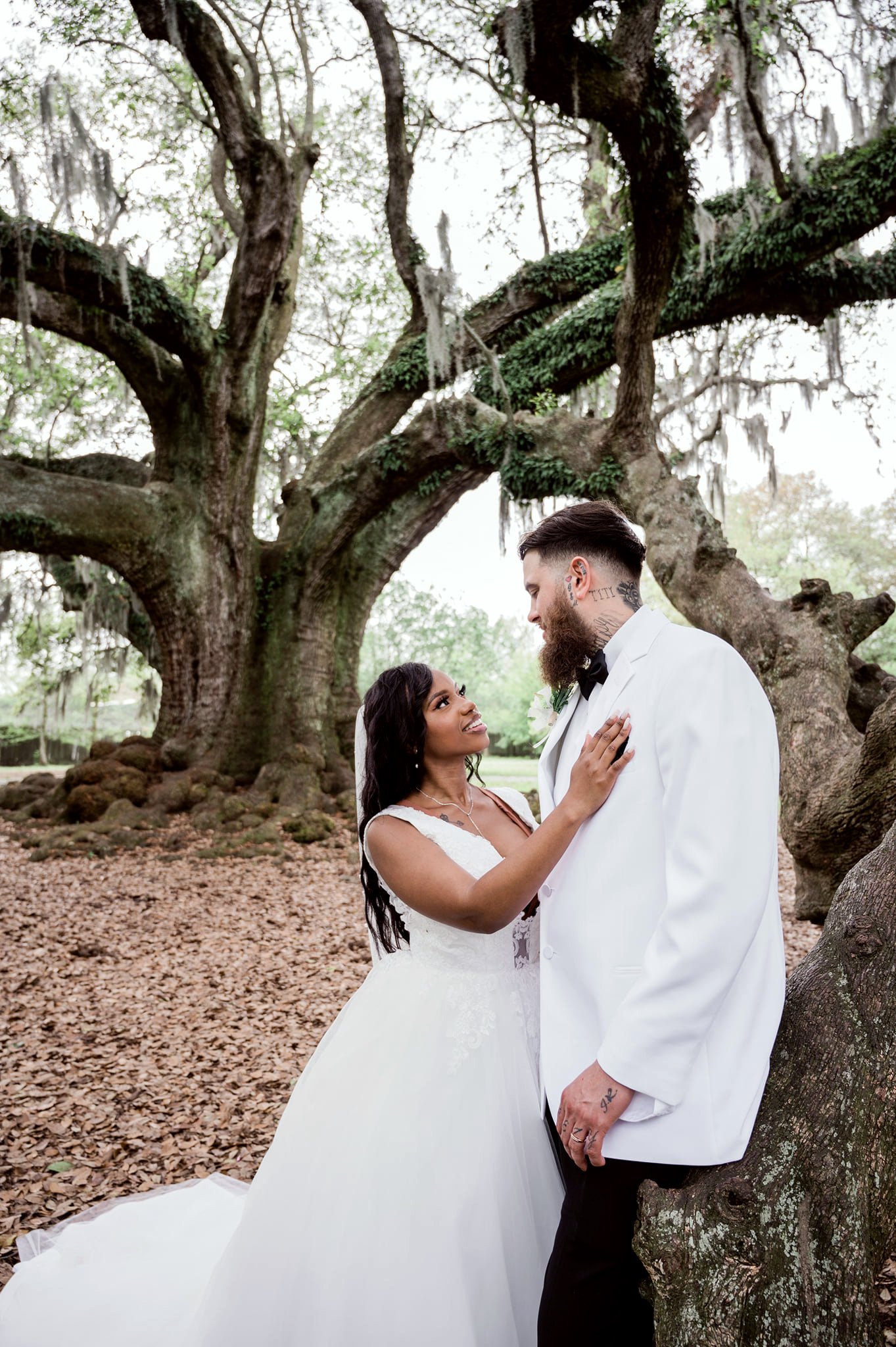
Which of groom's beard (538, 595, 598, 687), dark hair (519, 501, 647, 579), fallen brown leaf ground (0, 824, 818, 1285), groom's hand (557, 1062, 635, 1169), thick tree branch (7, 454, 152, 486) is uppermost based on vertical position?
thick tree branch (7, 454, 152, 486)

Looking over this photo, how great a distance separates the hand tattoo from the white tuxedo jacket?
4 cm

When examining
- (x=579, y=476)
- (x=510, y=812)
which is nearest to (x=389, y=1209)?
(x=510, y=812)

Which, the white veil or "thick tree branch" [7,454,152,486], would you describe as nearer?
the white veil

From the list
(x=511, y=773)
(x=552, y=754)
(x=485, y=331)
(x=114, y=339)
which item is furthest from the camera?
(x=511, y=773)

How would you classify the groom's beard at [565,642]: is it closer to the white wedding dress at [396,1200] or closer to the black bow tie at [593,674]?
the black bow tie at [593,674]

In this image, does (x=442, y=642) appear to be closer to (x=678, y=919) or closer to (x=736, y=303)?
(x=736, y=303)

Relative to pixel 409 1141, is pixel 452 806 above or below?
above

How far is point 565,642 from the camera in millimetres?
2139

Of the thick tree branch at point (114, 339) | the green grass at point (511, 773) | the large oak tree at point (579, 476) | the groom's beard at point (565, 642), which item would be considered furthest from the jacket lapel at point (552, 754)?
the green grass at point (511, 773)

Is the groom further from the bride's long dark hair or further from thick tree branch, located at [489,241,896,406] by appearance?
thick tree branch, located at [489,241,896,406]

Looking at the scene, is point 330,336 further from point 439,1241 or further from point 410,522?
point 439,1241

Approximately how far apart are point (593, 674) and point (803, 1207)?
3.57ft

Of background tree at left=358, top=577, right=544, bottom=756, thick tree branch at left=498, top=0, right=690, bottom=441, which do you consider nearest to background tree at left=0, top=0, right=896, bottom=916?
thick tree branch at left=498, top=0, right=690, bottom=441

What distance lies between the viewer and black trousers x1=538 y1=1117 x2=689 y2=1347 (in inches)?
64.4
